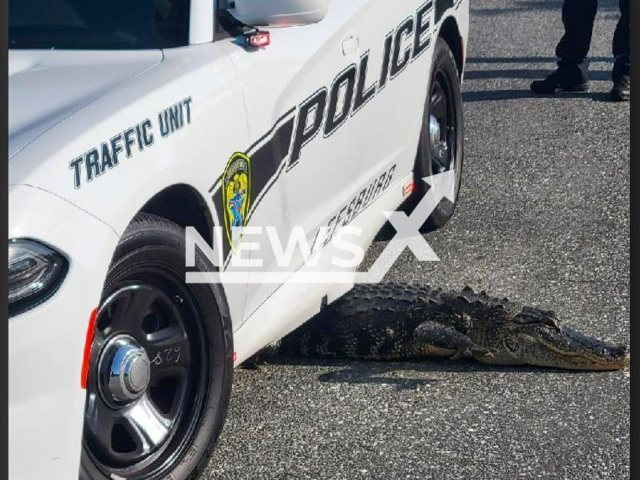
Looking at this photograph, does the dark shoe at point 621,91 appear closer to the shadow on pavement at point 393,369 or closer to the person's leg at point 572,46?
the person's leg at point 572,46

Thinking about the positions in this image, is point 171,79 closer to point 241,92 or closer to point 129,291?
point 241,92

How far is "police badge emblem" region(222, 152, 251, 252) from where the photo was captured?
3.96m

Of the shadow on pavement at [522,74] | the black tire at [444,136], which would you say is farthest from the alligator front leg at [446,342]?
the shadow on pavement at [522,74]

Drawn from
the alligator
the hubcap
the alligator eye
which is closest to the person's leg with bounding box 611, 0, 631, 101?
the alligator

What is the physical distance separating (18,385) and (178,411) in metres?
0.98

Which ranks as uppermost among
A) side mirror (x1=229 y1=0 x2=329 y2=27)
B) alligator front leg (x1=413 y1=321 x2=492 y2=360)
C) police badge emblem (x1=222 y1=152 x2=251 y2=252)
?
side mirror (x1=229 y1=0 x2=329 y2=27)

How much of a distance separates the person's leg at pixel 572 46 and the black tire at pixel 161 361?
5.86 metres

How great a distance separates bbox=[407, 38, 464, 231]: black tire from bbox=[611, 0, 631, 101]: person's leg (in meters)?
2.80

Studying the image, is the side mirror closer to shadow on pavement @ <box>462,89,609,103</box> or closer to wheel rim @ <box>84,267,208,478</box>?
wheel rim @ <box>84,267,208,478</box>

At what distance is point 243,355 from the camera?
170 inches

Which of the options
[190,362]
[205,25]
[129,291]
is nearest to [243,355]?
[190,362]

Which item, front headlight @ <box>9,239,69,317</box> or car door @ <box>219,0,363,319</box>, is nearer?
front headlight @ <box>9,239,69,317</box>

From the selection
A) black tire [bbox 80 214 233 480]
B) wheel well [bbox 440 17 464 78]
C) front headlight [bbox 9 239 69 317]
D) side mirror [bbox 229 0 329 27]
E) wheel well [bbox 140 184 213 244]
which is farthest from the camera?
wheel well [bbox 440 17 464 78]

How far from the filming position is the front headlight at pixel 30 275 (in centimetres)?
307
